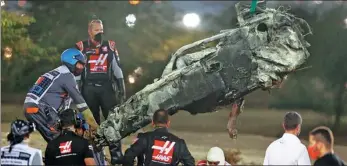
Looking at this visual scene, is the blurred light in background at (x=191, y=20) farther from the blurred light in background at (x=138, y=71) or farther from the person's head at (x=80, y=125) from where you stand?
the person's head at (x=80, y=125)

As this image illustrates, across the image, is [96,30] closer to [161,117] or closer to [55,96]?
[55,96]

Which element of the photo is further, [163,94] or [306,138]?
[163,94]

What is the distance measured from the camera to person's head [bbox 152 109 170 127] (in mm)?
4523

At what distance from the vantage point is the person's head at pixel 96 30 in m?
5.02

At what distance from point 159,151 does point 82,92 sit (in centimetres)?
90

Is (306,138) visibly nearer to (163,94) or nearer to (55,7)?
(163,94)

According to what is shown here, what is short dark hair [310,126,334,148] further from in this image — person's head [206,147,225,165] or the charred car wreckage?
person's head [206,147,225,165]

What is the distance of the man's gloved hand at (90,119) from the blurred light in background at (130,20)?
30.3 inches


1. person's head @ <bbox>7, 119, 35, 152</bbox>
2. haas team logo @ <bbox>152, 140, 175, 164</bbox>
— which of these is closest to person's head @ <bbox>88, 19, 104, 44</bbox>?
person's head @ <bbox>7, 119, 35, 152</bbox>

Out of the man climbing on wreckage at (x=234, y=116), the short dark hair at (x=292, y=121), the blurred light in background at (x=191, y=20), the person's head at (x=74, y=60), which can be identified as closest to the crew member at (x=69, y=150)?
the person's head at (x=74, y=60)

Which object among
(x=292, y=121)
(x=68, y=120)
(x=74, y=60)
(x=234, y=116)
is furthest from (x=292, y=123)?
(x=74, y=60)

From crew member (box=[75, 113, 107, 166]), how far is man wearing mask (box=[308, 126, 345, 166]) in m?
1.64

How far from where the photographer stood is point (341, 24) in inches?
185

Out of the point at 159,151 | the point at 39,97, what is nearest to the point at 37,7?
the point at 39,97
